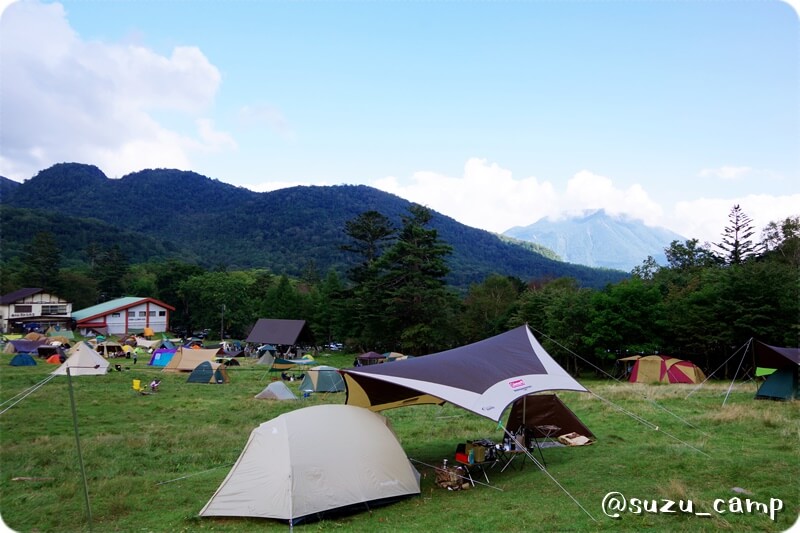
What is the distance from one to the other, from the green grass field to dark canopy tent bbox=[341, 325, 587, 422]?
1.34 metres

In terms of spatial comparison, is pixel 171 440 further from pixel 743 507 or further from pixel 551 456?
pixel 743 507

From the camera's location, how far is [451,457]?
11.0 m

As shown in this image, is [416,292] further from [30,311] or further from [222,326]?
[30,311]

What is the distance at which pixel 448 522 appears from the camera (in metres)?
7.11

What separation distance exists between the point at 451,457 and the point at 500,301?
38.7 metres

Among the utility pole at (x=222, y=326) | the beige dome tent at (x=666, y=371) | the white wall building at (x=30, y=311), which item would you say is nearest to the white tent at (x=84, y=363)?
the beige dome tent at (x=666, y=371)

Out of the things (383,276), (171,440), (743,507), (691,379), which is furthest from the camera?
(383,276)

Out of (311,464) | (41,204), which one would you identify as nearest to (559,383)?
(311,464)

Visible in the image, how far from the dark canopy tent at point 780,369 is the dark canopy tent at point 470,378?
31.4 ft

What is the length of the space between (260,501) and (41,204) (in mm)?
187515

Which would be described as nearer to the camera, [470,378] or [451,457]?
[470,378]

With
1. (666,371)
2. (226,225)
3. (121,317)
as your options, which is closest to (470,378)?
(666,371)

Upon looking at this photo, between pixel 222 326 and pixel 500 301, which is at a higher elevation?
pixel 500 301

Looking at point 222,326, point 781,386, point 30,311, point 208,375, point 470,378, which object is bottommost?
point 208,375
